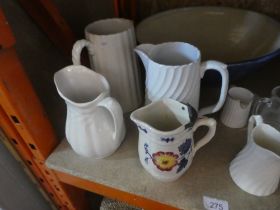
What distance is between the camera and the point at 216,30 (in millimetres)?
741

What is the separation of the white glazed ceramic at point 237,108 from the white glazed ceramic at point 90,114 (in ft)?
0.72

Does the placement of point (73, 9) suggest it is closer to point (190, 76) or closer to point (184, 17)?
point (184, 17)

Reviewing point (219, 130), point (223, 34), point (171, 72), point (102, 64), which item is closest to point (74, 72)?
point (102, 64)

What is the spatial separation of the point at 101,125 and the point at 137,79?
0.48ft

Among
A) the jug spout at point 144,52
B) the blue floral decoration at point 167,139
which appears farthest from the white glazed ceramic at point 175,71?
the blue floral decoration at point 167,139

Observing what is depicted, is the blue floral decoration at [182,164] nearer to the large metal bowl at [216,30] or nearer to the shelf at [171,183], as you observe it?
the shelf at [171,183]

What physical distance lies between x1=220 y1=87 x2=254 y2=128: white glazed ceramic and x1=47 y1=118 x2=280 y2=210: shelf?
0.6 inches

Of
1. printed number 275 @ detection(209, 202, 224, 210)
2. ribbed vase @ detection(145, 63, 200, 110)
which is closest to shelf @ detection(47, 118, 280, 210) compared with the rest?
printed number 275 @ detection(209, 202, 224, 210)

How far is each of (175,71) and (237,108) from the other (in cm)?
18

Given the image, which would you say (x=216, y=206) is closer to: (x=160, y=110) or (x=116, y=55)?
(x=160, y=110)

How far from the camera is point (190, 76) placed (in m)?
0.47

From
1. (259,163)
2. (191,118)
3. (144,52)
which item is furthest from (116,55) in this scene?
(259,163)

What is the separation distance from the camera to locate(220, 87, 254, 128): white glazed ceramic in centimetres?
55

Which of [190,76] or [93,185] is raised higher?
[190,76]
